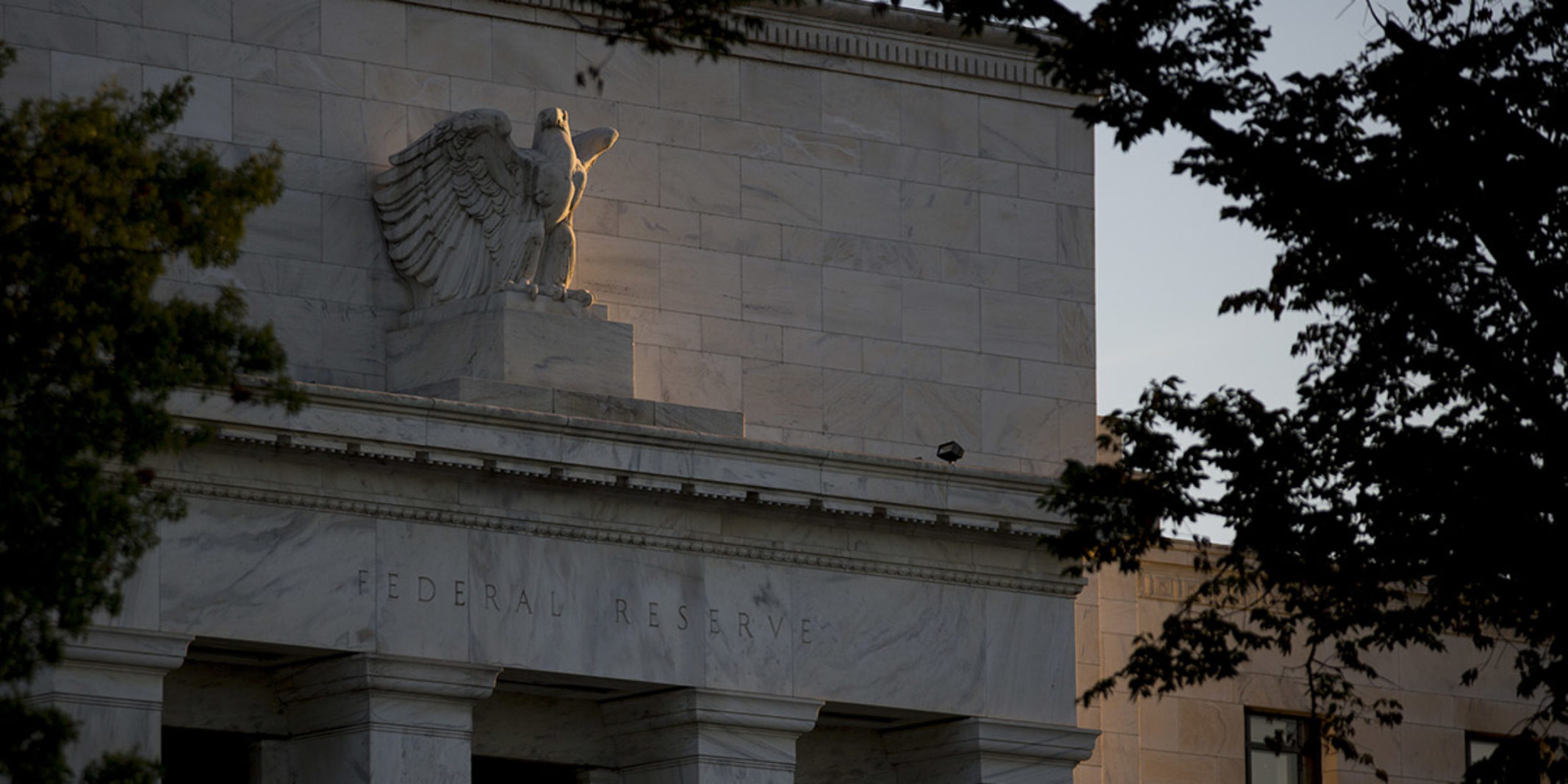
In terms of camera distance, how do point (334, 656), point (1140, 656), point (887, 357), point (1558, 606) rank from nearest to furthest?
point (1558, 606), point (1140, 656), point (334, 656), point (887, 357)

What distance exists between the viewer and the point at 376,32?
3350cm

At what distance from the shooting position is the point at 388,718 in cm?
3044

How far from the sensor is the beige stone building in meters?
38.1

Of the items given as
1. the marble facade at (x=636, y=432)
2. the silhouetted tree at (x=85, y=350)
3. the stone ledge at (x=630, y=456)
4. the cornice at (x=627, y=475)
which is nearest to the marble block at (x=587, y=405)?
the marble facade at (x=636, y=432)

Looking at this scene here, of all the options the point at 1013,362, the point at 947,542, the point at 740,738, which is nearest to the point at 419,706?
the point at 740,738

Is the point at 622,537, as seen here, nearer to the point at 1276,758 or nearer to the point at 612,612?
the point at 612,612

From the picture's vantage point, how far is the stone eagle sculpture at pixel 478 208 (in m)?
32.7

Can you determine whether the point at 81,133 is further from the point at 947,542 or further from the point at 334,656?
the point at 947,542

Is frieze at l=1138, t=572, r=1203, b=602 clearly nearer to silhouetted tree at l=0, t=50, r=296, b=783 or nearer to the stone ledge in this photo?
the stone ledge

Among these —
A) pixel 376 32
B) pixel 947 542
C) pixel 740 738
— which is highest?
pixel 376 32

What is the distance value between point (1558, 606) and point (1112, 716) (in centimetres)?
1550

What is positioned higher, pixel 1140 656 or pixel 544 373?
pixel 544 373

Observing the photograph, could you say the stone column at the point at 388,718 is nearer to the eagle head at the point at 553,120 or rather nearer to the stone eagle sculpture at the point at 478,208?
the stone eagle sculpture at the point at 478,208

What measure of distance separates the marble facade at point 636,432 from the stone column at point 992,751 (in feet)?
0.16
